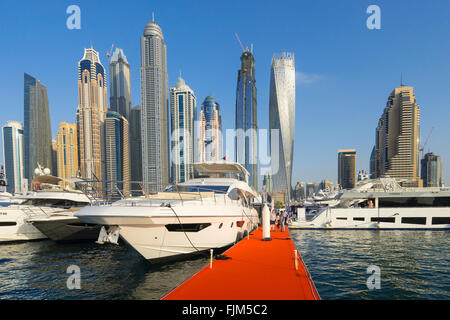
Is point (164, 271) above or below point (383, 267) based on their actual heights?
above

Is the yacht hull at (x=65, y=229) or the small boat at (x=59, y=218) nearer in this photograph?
the yacht hull at (x=65, y=229)

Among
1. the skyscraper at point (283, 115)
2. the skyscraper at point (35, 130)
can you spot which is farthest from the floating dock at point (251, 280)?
the skyscraper at point (35, 130)

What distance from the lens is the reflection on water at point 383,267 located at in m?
9.18

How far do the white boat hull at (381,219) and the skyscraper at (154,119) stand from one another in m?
144

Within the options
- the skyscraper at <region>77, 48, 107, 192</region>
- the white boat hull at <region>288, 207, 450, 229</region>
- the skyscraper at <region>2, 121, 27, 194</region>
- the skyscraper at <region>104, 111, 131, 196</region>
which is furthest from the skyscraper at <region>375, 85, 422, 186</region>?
the skyscraper at <region>2, 121, 27, 194</region>

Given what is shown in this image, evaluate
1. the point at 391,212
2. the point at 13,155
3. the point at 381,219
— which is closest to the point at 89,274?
the point at 381,219

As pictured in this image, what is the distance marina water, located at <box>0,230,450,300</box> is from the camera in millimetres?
9195

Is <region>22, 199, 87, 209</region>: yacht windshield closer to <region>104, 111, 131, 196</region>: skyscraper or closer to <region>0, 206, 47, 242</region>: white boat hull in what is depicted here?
<region>0, 206, 47, 242</region>: white boat hull

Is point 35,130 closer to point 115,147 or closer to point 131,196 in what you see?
point 115,147

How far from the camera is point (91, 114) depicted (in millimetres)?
158875

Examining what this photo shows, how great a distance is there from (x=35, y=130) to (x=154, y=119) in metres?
99.2

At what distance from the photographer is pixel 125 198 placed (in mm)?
12250

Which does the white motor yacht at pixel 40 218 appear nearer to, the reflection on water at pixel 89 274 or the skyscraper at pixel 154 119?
the reflection on water at pixel 89 274
